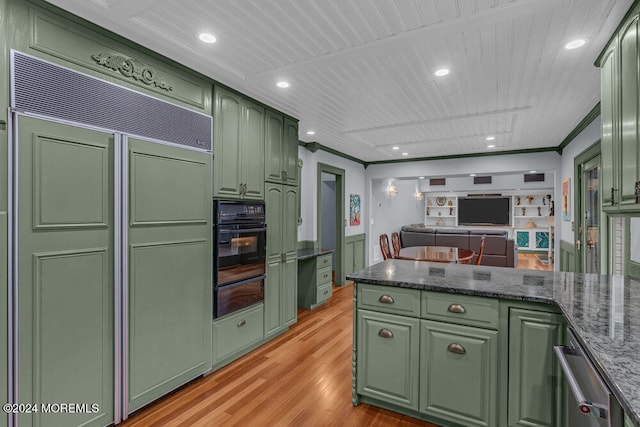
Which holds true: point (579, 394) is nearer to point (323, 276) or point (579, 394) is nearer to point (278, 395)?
point (278, 395)

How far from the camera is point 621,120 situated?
1.78 m

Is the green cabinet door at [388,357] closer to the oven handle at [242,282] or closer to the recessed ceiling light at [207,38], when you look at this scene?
the oven handle at [242,282]

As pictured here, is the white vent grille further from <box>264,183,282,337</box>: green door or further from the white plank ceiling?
<box>264,183,282,337</box>: green door

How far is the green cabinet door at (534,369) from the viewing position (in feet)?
5.49

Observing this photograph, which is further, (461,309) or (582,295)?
(461,309)

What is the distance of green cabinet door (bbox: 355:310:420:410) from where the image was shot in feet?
6.67

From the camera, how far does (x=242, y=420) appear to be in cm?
213

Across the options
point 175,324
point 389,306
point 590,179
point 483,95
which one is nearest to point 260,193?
point 175,324

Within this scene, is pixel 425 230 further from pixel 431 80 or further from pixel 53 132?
pixel 53 132

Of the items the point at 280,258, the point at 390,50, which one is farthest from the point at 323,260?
the point at 390,50

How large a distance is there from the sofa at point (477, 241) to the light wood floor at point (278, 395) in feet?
14.9

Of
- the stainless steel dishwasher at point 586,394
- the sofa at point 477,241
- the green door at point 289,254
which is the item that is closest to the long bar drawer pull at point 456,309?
the stainless steel dishwasher at point 586,394

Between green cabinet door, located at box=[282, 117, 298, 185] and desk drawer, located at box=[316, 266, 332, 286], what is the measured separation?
4.85 ft

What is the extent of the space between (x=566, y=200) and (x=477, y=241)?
2.21m
